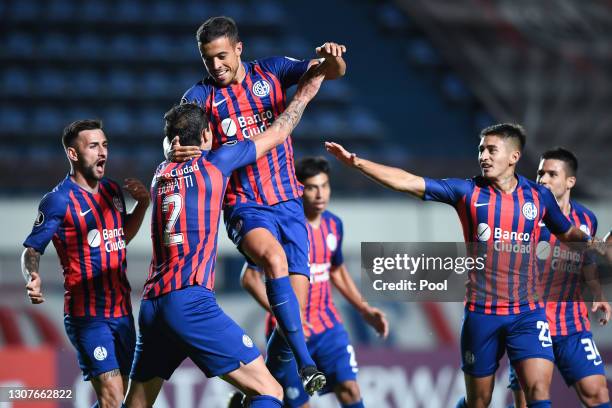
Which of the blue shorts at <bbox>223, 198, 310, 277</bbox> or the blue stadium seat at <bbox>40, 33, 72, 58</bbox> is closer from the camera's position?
the blue shorts at <bbox>223, 198, 310, 277</bbox>

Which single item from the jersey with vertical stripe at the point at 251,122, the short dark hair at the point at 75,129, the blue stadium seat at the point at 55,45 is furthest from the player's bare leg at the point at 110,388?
the blue stadium seat at the point at 55,45

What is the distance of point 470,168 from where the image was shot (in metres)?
12.0

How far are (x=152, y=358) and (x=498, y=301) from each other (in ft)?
6.71

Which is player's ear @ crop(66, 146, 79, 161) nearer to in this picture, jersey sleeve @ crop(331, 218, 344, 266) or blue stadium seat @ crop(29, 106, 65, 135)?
jersey sleeve @ crop(331, 218, 344, 266)

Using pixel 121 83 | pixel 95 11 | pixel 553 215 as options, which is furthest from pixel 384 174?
pixel 95 11

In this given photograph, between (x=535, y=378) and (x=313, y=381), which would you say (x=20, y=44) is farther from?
(x=535, y=378)

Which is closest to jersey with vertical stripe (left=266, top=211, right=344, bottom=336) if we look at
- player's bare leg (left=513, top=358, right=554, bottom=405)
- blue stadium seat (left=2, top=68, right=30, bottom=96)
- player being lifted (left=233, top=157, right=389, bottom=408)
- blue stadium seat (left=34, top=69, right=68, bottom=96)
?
player being lifted (left=233, top=157, right=389, bottom=408)

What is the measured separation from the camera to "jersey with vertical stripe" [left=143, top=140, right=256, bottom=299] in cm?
452

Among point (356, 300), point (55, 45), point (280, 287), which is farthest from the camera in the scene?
point (55, 45)

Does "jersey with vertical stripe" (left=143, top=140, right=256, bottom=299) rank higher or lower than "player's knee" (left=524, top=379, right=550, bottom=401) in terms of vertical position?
higher

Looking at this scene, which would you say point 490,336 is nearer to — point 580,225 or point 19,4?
point 580,225

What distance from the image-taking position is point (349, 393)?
21.2 feet

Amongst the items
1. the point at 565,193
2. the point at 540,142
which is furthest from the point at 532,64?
the point at 565,193

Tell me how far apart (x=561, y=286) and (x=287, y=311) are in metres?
2.02
